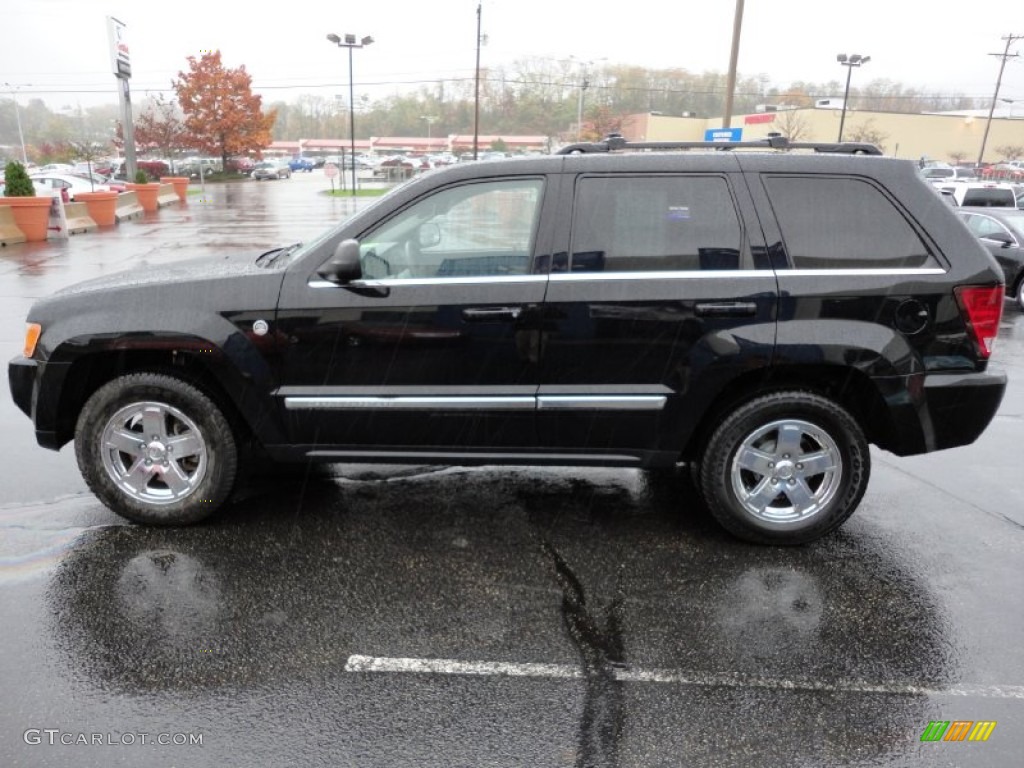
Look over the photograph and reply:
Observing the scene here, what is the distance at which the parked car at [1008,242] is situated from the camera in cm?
1188

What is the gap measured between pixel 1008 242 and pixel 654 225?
1107 cm

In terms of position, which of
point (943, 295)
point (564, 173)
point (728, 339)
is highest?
point (564, 173)

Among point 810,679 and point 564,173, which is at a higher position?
point 564,173

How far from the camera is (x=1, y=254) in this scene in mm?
15258

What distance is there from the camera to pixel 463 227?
395cm

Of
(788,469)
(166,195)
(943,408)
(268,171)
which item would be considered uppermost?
(943,408)

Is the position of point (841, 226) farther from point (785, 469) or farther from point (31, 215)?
point (31, 215)

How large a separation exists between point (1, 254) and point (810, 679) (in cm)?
1712

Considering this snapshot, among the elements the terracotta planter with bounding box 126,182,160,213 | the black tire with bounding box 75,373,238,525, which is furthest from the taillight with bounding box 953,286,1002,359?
the terracotta planter with bounding box 126,182,160,213

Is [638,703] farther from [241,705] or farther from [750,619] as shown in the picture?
[241,705]

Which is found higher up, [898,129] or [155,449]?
[898,129]

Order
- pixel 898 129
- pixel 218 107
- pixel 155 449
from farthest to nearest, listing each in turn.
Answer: pixel 898 129, pixel 218 107, pixel 155 449

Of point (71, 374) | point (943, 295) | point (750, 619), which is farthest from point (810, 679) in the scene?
point (71, 374)

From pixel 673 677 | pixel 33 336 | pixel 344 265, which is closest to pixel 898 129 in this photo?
pixel 344 265
